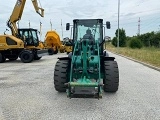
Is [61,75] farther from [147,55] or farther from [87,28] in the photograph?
[147,55]

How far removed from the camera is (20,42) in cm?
1909

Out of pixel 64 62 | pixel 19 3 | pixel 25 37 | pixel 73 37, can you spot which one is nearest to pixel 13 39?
pixel 25 37

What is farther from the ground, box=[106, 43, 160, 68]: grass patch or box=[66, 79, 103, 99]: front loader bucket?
box=[66, 79, 103, 99]: front loader bucket

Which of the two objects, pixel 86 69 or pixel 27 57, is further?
pixel 27 57

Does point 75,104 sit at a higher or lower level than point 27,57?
lower

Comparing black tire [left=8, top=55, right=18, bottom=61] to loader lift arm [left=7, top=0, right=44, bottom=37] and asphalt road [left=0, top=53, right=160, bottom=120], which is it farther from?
asphalt road [left=0, top=53, right=160, bottom=120]

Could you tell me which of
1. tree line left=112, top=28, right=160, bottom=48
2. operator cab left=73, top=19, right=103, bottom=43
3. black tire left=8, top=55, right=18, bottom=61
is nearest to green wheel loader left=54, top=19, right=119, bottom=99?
operator cab left=73, top=19, right=103, bottom=43

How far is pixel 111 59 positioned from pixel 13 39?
41.9 ft

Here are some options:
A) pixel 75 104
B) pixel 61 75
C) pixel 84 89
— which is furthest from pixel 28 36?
pixel 84 89

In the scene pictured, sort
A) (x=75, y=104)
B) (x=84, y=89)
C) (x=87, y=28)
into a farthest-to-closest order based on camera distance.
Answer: (x=87, y=28)
(x=75, y=104)
(x=84, y=89)

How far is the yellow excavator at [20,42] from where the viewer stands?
18.9 metres

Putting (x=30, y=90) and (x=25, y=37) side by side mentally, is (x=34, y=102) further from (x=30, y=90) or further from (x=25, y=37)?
(x=25, y=37)

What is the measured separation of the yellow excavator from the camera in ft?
62.1

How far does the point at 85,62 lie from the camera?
718 cm
